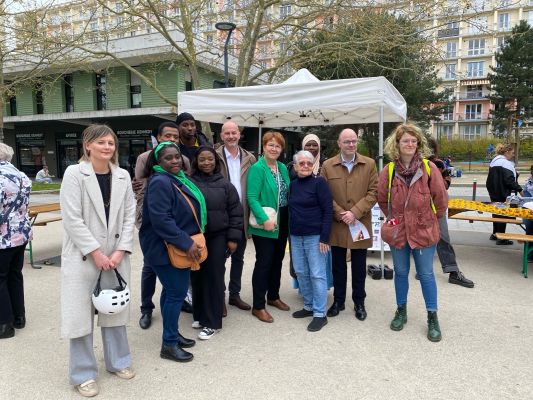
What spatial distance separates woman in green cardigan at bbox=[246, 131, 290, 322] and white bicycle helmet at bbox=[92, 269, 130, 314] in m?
1.38

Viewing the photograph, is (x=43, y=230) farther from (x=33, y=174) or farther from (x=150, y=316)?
(x=33, y=174)

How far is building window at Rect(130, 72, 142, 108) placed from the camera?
2138cm

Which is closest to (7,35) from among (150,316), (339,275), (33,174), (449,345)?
(150,316)

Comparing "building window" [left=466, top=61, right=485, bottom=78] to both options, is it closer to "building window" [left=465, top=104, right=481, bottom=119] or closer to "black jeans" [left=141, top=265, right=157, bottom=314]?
"building window" [left=465, top=104, right=481, bottom=119]

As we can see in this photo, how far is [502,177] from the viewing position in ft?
22.6

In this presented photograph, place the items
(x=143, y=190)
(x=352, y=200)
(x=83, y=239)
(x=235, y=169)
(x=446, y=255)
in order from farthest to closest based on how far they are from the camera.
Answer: (x=446, y=255)
(x=235, y=169)
(x=352, y=200)
(x=143, y=190)
(x=83, y=239)

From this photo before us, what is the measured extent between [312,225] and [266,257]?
55cm

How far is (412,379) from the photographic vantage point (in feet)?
9.24

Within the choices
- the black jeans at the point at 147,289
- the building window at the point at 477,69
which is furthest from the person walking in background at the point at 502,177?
the building window at the point at 477,69

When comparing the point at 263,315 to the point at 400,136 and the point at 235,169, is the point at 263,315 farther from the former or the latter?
the point at 400,136

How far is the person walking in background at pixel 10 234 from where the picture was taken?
348 cm

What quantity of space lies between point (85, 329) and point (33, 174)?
27383 millimetres

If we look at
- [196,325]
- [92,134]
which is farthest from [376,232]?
[92,134]

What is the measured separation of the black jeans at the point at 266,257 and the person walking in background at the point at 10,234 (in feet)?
6.89
